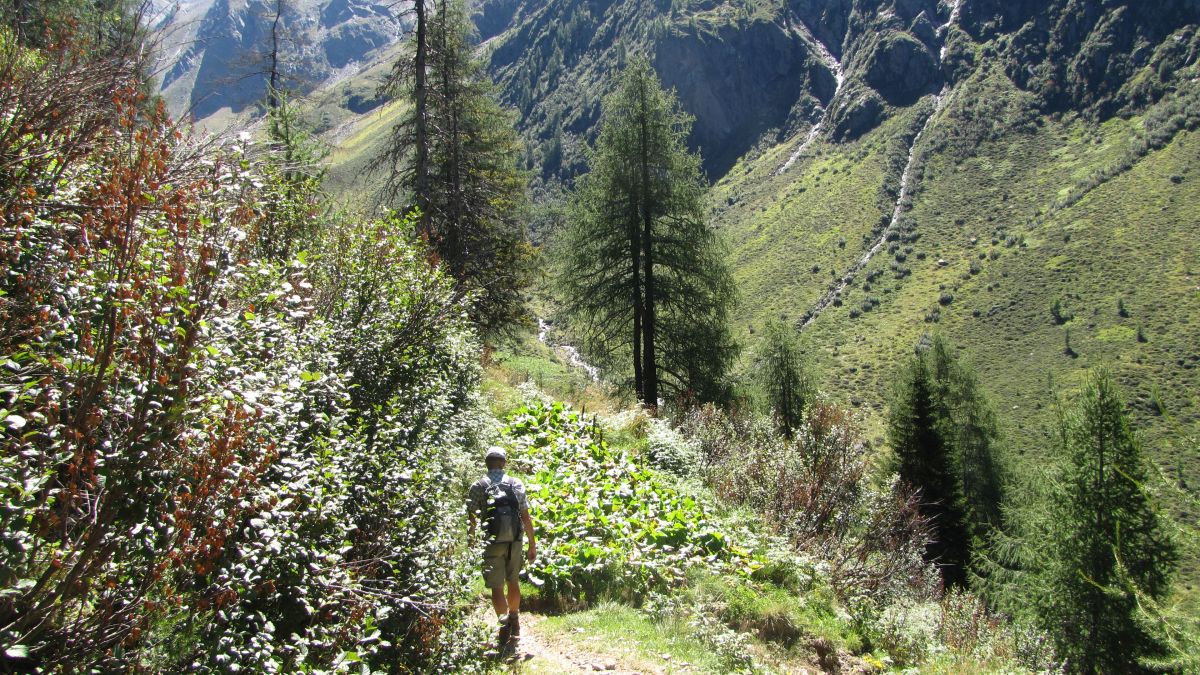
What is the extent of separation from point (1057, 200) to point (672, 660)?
4871 inches

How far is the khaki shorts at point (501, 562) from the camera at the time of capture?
6.49 metres

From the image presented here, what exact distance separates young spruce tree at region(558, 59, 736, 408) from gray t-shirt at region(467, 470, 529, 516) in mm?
11842

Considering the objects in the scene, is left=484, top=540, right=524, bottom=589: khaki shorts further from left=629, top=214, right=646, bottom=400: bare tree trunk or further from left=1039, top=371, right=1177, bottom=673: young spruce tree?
left=1039, top=371, right=1177, bottom=673: young spruce tree

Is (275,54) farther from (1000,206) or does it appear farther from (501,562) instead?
(1000,206)

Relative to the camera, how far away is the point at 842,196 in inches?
5221

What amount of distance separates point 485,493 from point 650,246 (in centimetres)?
1332

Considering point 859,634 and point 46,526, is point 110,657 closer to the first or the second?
point 46,526

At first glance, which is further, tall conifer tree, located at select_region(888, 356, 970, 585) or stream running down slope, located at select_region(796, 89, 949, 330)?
stream running down slope, located at select_region(796, 89, 949, 330)

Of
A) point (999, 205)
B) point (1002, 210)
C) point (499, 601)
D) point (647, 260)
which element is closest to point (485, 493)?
point (499, 601)

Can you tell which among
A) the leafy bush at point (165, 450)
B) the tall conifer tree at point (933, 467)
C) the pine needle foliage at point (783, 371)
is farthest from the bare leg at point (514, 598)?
the pine needle foliage at point (783, 371)

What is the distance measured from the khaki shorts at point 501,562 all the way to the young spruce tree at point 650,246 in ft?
39.0

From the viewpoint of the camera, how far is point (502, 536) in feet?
21.4

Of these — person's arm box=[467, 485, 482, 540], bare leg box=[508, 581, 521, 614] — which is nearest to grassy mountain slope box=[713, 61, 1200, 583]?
bare leg box=[508, 581, 521, 614]

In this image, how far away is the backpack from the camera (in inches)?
255
